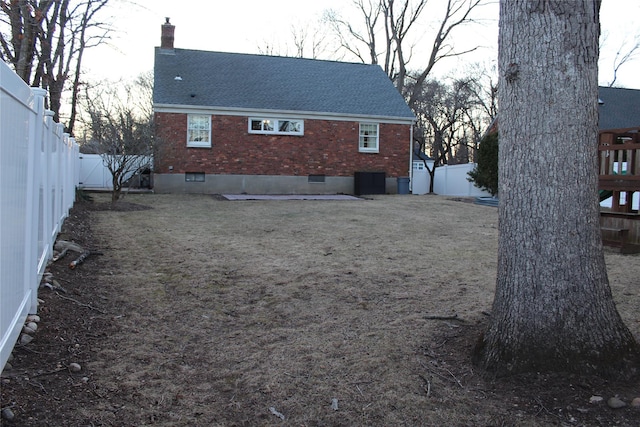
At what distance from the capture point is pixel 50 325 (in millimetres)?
3828

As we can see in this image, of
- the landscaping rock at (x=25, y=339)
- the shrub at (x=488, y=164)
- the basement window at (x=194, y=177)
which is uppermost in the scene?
the shrub at (x=488, y=164)

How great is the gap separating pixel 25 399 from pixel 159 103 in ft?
57.9

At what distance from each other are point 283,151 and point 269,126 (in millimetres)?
1096

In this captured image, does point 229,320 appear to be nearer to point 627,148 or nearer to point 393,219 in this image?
point 627,148

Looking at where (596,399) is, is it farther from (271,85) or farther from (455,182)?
(455,182)

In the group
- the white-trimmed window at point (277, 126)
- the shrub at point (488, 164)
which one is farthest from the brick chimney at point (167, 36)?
the shrub at point (488, 164)

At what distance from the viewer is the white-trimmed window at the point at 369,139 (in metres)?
21.9

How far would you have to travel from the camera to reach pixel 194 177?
786 inches

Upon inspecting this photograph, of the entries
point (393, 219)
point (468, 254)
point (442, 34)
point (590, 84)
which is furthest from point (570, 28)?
point (442, 34)

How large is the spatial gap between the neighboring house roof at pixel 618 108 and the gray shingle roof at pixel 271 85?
9201 millimetres

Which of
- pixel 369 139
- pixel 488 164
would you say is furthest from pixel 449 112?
pixel 488 164

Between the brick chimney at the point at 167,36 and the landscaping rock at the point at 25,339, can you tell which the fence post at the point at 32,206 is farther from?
the brick chimney at the point at 167,36

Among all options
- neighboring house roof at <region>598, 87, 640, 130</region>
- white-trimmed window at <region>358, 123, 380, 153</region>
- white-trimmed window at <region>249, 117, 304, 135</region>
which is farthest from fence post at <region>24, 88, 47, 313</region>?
neighboring house roof at <region>598, 87, 640, 130</region>

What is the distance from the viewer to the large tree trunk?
10.0 ft
